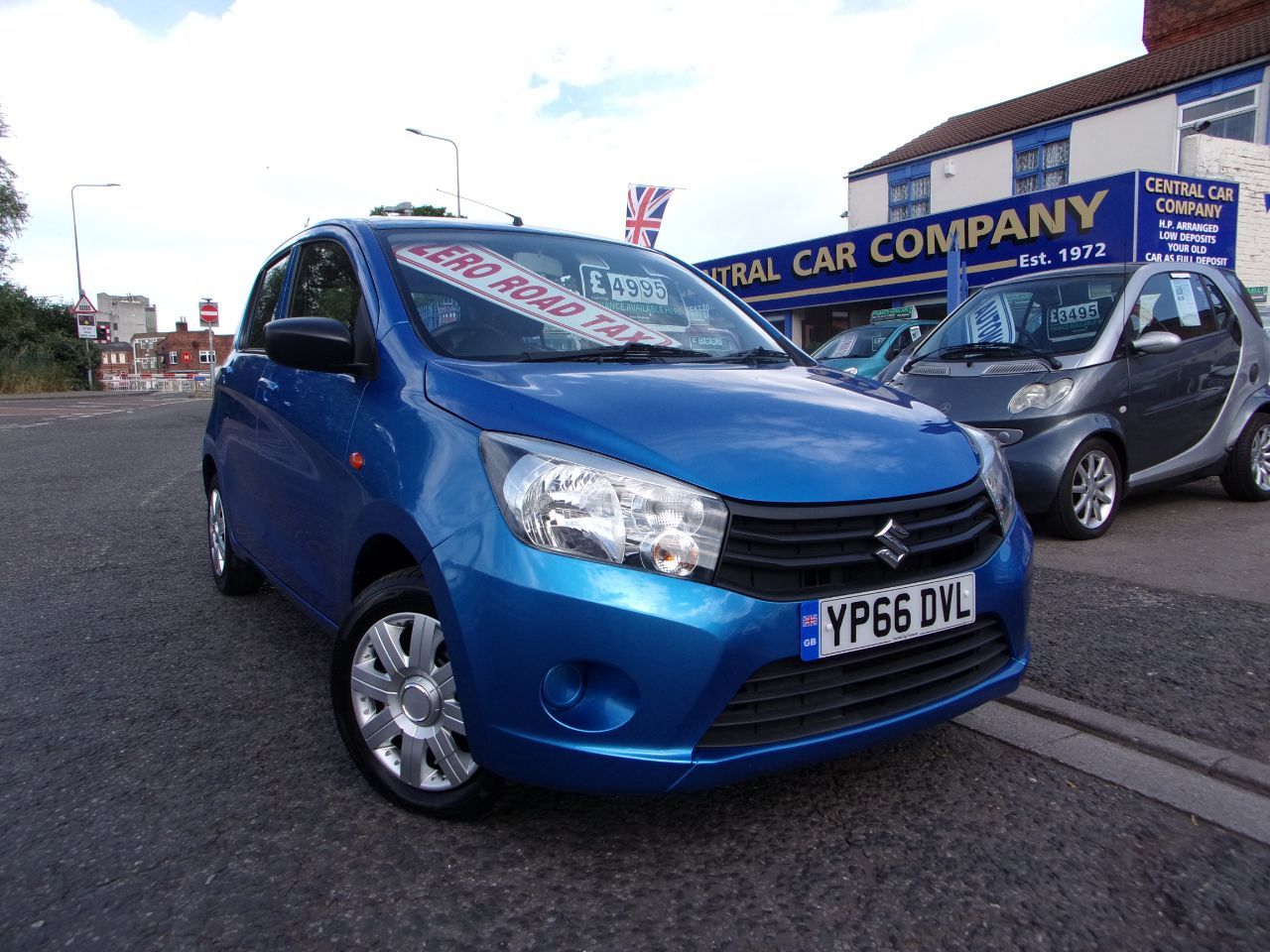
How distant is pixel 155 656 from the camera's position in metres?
3.55

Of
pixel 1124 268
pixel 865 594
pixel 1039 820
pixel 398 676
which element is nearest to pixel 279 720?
pixel 398 676

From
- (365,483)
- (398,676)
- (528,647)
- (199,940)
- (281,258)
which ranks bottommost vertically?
(199,940)

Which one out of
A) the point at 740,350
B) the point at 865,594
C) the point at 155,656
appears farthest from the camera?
the point at 155,656

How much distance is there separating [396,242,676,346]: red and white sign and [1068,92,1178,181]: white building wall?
2255 centimetres

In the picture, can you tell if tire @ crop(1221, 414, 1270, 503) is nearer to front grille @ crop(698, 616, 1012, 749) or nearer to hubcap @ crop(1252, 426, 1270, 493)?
hubcap @ crop(1252, 426, 1270, 493)

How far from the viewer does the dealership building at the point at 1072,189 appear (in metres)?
15.5

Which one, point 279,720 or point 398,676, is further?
point 279,720

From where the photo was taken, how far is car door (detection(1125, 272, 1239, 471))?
570 centimetres

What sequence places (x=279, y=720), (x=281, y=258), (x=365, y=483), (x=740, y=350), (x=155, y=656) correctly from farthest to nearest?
(x=281, y=258) < (x=155, y=656) < (x=740, y=350) < (x=279, y=720) < (x=365, y=483)

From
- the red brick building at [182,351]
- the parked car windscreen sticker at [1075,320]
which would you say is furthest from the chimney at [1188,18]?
the red brick building at [182,351]

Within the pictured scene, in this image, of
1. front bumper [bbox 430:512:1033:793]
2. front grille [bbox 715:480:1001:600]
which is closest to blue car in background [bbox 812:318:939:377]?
front grille [bbox 715:480:1001:600]

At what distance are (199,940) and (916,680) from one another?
1591 millimetres

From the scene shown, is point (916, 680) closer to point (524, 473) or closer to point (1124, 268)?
point (524, 473)

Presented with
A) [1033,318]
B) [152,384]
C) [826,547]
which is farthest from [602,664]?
[152,384]
